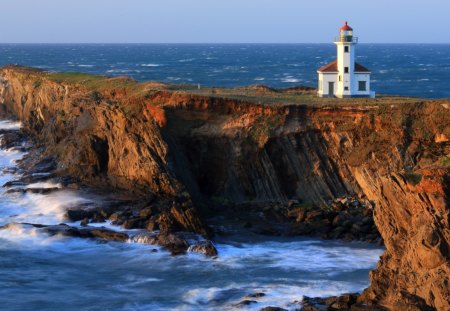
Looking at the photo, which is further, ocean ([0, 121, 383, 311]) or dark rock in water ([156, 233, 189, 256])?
dark rock in water ([156, 233, 189, 256])

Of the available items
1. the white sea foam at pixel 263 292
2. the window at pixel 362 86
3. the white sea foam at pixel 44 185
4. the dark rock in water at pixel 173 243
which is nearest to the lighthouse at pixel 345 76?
the window at pixel 362 86

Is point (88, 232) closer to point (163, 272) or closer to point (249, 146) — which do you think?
point (163, 272)

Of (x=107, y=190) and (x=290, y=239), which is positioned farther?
(x=107, y=190)

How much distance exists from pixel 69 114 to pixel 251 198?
53.8 feet

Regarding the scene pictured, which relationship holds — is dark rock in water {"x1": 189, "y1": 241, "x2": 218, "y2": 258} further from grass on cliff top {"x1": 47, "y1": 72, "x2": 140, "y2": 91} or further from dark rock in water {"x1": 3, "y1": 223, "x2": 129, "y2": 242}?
grass on cliff top {"x1": 47, "y1": 72, "x2": 140, "y2": 91}

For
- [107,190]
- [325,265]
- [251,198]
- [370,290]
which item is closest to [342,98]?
[251,198]

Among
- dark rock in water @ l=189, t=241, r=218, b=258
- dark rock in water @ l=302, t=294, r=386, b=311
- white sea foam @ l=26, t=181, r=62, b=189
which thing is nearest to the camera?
dark rock in water @ l=302, t=294, r=386, b=311

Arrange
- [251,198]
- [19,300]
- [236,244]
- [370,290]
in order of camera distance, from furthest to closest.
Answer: [251,198] → [236,244] → [19,300] → [370,290]

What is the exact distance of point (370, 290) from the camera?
24.8 meters

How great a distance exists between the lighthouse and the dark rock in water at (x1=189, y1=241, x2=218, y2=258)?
879 inches

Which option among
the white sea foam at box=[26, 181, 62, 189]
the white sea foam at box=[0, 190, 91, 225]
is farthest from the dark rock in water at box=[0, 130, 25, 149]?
the white sea foam at box=[0, 190, 91, 225]

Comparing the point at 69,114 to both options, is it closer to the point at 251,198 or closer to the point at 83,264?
the point at 251,198

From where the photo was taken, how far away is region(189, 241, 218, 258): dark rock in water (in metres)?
32.6

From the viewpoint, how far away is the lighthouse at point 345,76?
53031 millimetres
